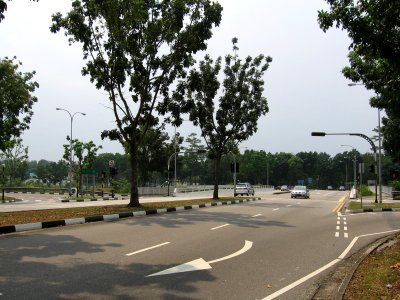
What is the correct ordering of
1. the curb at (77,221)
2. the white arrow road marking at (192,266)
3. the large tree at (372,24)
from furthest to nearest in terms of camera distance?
the curb at (77,221), the large tree at (372,24), the white arrow road marking at (192,266)

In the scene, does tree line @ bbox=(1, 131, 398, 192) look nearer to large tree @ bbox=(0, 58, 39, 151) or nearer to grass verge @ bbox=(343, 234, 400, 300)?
large tree @ bbox=(0, 58, 39, 151)

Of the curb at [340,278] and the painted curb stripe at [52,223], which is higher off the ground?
the painted curb stripe at [52,223]

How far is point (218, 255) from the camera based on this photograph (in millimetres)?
10273

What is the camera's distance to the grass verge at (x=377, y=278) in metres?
6.88

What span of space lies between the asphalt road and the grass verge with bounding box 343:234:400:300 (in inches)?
25.6

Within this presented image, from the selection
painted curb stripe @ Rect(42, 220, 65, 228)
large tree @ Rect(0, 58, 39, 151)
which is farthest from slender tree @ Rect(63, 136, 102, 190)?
painted curb stripe @ Rect(42, 220, 65, 228)

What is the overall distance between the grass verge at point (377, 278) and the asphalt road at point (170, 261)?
65 centimetres

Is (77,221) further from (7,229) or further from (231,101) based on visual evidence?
(231,101)

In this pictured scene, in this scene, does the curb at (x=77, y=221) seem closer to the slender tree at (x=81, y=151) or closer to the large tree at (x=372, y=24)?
the large tree at (x=372, y=24)

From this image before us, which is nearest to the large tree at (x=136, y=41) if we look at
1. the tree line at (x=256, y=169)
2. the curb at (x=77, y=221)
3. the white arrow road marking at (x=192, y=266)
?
the curb at (x=77, y=221)

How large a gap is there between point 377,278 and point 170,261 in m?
3.85

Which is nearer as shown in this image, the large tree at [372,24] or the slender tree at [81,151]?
the large tree at [372,24]

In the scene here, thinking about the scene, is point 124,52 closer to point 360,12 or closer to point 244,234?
point 244,234

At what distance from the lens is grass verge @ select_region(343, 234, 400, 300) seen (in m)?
6.88
